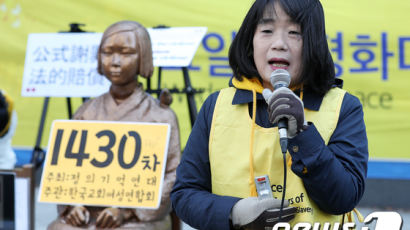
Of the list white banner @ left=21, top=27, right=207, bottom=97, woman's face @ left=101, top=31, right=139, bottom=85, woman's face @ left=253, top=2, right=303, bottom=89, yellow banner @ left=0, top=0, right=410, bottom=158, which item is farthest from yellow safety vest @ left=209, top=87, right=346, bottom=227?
yellow banner @ left=0, top=0, right=410, bottom=158

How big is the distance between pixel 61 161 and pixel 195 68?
1878 millimetres

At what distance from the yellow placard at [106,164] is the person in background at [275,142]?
4.60 ft

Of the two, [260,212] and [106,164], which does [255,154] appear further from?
[106,164]

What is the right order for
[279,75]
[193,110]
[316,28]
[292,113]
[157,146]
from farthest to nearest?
[193,110]
[157,146]
[316,28]
[279,75]
[292,113]

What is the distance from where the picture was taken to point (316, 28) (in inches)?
58.1

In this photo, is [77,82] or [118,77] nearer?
[118,77]

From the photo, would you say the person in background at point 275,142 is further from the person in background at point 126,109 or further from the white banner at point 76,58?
the white banner at point 76,58

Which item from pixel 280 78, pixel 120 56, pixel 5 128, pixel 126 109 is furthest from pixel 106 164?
pixel 280 78

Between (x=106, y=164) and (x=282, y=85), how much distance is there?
180 centimetres

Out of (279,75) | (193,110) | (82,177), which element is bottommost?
(82,177)

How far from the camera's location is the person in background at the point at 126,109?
2.92m

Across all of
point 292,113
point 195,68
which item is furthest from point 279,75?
point 195,68

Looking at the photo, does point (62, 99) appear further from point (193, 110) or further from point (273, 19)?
point (273, 19)

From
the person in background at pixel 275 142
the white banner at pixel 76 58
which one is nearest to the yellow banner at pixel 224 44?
Answer: the white banner at pixel 76 58
